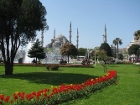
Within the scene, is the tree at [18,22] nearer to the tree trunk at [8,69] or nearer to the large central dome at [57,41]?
the tree trunk at [8,69]

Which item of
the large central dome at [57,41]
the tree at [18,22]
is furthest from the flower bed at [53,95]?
the large central dome at [57,41]

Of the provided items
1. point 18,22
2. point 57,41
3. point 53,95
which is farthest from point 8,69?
point 57,41

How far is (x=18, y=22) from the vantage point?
19.9 metres

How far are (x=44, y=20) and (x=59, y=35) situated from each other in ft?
392

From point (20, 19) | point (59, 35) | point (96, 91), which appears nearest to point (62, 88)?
point (96, 91)

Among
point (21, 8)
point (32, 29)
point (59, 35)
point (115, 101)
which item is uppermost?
point (59, 35)

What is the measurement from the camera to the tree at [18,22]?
19812 mm

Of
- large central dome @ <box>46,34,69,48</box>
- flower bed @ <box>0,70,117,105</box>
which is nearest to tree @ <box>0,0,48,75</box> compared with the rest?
flower bed @ <box>0,70,117,105</box>

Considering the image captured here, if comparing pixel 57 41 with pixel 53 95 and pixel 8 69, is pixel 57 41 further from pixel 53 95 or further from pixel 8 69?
pixel 53 95

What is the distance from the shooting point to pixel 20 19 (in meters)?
19.8

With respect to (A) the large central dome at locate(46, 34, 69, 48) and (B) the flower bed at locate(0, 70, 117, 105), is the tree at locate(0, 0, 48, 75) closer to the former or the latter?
(B) the flower bed at locate(0, 70, 117, 105)

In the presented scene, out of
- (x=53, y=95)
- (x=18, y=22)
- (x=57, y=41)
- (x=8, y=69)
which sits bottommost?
(x=53, y=95)

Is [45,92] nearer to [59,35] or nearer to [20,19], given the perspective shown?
[20,19]

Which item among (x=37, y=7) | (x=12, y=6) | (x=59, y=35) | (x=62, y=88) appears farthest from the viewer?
(x=59, y=35)
